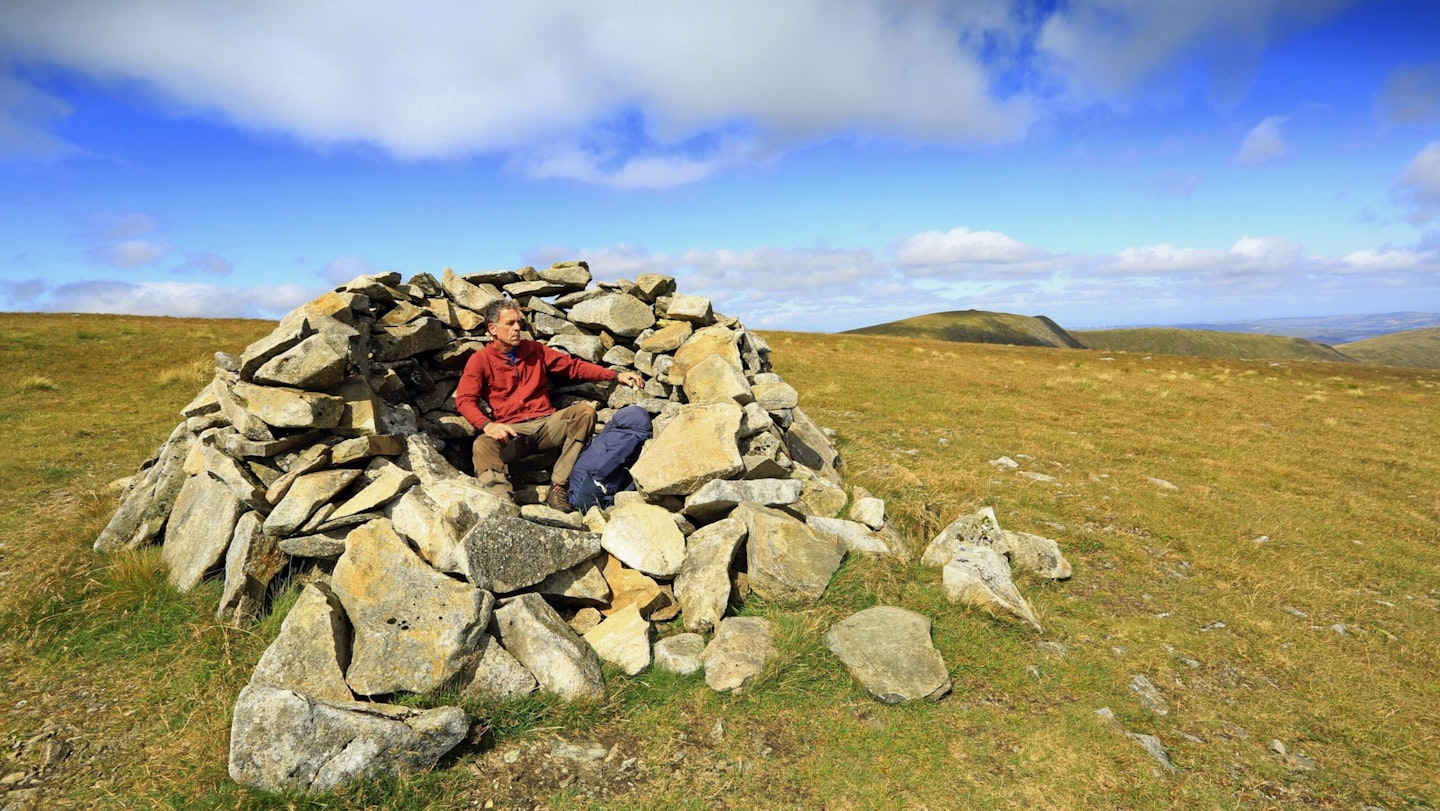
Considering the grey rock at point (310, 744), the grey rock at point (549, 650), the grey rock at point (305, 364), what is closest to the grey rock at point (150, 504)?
the grey rock at point (305, 364)

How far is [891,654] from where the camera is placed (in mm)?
6266

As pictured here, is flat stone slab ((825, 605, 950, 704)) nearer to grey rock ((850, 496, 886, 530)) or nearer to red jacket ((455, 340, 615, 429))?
grey rock ((850, 496, 886, 530))

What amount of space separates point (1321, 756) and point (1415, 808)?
0.60 metres

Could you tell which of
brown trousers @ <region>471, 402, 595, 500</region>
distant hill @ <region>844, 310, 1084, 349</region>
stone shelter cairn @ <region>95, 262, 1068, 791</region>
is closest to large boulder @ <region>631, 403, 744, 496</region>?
stone shelter cairn @ <region>95, 262, 1068, 791</region>

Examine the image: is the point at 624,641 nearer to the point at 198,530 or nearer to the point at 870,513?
the point at 870,513

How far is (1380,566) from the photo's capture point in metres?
10.1

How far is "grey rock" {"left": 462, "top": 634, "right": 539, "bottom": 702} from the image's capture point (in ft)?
18.1

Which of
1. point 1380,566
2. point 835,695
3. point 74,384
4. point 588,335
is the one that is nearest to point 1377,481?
point 1380,566

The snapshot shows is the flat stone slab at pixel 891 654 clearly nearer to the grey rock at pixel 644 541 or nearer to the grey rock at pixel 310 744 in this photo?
the grey rock at pixel 644 541

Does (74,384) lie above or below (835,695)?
above

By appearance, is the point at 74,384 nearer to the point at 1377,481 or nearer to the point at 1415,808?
the point at 1415,808

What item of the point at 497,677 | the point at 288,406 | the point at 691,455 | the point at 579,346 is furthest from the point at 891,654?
the point at 579,346

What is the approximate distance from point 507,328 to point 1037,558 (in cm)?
796

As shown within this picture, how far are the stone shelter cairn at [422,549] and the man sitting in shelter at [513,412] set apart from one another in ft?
2.40
